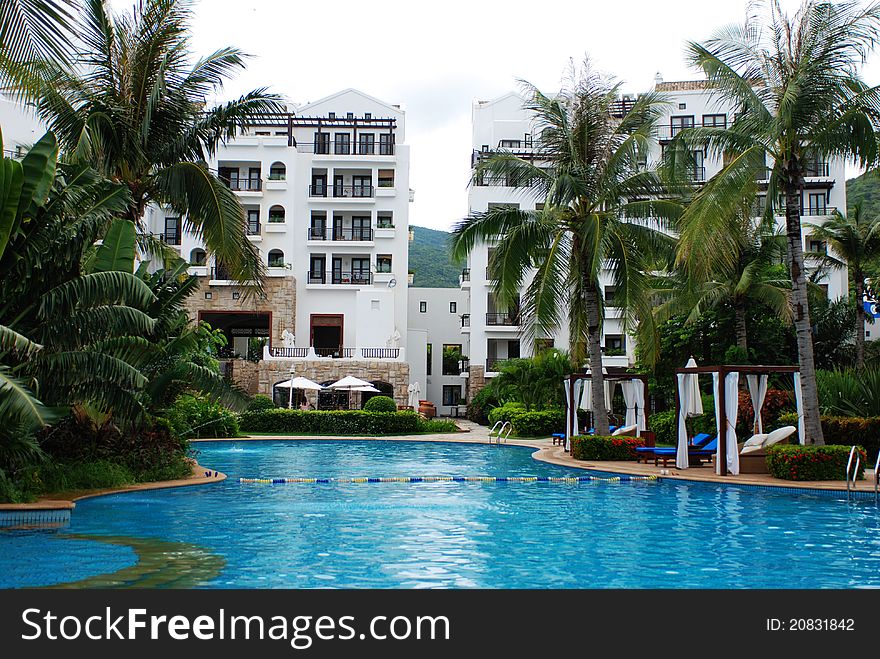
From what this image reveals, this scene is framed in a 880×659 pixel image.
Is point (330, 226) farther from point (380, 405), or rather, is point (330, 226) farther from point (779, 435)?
point (779, 435)

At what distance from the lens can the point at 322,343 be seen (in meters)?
50.5

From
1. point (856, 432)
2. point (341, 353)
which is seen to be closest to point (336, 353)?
point (341, 353)

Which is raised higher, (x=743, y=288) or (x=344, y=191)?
(x=344, y=191)

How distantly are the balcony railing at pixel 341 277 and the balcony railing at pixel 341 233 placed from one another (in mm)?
1962

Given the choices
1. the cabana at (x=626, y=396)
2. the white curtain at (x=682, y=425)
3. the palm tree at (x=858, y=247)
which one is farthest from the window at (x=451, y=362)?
the white curtain at (x=682, y=425)

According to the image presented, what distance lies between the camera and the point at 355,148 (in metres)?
49.1

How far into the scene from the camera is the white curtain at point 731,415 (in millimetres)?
17141

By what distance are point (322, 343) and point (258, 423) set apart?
17.3m

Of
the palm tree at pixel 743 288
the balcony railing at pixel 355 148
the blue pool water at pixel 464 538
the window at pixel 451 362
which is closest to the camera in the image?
the blue pool water at pixel 464 538

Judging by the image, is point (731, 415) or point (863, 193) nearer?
point (731, 415)

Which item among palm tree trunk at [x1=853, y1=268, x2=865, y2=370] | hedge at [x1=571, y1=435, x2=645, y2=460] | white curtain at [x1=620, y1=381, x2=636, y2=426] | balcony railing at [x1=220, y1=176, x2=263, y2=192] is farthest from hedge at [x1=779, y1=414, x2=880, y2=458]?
balcony railing at [x1=220, y1=176, x2=263, y2=192]

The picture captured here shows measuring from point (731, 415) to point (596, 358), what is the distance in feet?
14.9

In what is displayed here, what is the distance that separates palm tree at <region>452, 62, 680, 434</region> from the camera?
19.6 metres

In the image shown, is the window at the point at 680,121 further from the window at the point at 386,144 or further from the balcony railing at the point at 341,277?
the balcony railing at the point at 341,277
